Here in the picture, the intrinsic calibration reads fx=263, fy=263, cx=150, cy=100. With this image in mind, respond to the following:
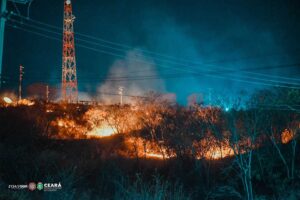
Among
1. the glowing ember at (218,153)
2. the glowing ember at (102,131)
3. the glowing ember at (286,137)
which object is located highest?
the glowing ember at (102,131)

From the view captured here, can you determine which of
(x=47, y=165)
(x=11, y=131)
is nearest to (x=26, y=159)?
(x=47, y=165)

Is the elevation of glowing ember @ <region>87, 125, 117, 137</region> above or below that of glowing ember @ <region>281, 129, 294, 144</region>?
above

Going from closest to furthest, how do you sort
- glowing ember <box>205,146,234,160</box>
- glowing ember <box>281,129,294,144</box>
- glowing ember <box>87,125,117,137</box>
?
glowing ember <box>281,129,294,144</box> < glowing ember <box>205,146,234,160</box> < glowing ember <box>87,125,117,137</box>

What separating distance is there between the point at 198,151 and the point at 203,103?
4456 millimetres

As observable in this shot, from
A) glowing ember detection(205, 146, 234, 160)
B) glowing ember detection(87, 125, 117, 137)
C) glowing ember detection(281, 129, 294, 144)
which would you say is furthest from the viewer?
glowing ember detection(87, 125, 117, 137)

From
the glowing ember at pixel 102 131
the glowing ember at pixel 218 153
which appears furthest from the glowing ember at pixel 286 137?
the glowing ember at pixel 102 131

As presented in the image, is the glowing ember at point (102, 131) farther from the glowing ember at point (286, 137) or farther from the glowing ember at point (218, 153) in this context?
the glowing ember at point (286, 137)

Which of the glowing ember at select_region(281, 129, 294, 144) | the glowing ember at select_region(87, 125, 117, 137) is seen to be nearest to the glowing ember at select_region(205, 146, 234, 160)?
the glowing ember at select_region(281, 129, 294, 144)

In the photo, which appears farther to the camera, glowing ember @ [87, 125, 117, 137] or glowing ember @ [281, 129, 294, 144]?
glowing ember @ [87, 125, 117, 137]

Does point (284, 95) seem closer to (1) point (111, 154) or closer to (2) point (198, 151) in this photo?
(2) point (198, 151)

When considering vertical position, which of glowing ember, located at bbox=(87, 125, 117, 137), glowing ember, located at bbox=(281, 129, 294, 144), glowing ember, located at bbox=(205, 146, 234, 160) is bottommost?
glowing ember, located at bbox=(205, 146, 234, 160)

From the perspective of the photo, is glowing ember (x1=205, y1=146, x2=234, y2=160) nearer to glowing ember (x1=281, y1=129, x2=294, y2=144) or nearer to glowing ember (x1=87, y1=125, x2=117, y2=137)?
glowing ember (x1=281, y1=129, x2=294, y2=144)

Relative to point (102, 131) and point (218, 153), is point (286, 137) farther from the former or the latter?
point (102, 131)

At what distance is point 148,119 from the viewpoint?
26.9 meters
